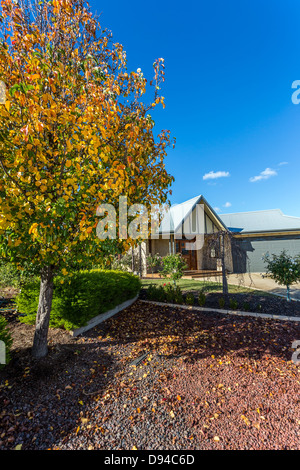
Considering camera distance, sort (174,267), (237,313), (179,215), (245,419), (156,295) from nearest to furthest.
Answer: (245,419) → (237,313) → (156,295) → (174,267) → (179,215)

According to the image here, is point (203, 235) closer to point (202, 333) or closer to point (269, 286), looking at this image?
point (269, 286)

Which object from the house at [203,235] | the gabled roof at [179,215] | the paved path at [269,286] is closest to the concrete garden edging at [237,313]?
the paved path at [269,286]

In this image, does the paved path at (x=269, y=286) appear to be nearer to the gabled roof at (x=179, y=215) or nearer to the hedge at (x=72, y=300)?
the gabled roof at (x=179, y=215)

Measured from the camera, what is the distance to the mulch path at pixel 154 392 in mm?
2406

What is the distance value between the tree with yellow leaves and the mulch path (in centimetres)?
86

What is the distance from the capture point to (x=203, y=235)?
15258 mm

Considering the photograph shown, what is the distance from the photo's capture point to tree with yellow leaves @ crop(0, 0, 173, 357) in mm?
2516

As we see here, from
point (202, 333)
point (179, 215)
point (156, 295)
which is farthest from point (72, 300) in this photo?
point (179, 215)

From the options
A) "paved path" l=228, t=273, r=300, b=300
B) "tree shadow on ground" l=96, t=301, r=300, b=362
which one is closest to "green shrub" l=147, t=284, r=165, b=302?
"tree shadow on ground" l=96, t=301, r=300, b=362

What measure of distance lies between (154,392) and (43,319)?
2.22m

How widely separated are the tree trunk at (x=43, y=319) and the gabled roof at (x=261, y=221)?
15.3 metres

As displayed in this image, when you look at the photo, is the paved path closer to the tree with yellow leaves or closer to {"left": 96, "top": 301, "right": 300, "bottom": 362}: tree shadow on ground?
{"left": 96, "top": 301, "right": 300, "bottom": 362}: tree shadow on ground

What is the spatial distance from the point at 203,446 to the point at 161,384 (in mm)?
1125
